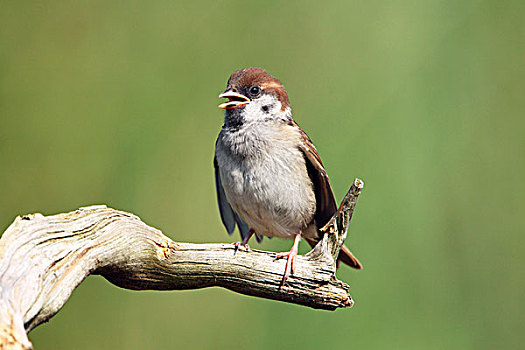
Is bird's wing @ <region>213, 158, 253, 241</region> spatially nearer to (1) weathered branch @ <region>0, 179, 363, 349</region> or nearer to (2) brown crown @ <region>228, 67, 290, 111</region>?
(2) brown crown @ <region>228, 67, 290, 111</region>

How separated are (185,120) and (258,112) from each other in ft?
3.58

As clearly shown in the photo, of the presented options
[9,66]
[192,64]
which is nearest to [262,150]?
[192,64]

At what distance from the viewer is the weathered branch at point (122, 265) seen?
1.59 metres

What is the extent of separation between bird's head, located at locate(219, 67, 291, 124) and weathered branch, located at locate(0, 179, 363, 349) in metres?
0.67

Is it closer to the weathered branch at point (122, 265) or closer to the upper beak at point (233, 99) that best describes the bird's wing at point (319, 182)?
the upper beak at point (233, 99)

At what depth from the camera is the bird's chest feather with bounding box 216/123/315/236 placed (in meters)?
2.60

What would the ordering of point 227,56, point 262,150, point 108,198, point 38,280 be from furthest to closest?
point 227,56 → point 108,198 → point 262,150 → point 38,280

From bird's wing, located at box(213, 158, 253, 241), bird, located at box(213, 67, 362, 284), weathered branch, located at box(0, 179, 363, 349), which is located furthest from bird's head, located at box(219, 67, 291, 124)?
A: weathered branch, located at box(0, 179, 363, 349)

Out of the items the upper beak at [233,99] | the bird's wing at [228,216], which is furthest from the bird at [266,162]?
the bird's wing at [228,216]

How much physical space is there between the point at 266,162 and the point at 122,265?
2.97ft

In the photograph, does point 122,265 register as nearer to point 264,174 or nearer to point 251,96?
point 264,174

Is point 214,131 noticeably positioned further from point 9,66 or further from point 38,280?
point 38,280

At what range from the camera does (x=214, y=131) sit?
3.78 metres

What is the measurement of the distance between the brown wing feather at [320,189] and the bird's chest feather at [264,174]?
0.16ft
